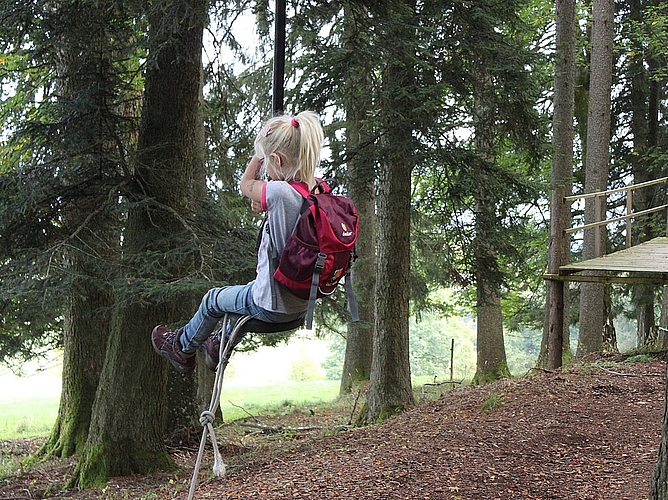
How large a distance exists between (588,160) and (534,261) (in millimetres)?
5001

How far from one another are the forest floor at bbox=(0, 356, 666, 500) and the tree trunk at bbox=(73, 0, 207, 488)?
1.00 feet

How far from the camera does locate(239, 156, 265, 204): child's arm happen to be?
3.20m

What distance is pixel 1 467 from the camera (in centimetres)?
1010

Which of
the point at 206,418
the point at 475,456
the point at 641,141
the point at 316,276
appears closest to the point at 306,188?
the point at 316,276

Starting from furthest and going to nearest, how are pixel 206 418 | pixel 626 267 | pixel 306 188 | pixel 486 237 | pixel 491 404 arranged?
pixel 486 237
pixel 626 267
pixel 491 404
pixel 206 418
pixel 306 188

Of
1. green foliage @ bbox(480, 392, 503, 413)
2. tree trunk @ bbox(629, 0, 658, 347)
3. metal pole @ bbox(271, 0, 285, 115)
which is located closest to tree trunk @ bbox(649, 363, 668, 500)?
metal pole @ bbox(271, 0, 285, 115)

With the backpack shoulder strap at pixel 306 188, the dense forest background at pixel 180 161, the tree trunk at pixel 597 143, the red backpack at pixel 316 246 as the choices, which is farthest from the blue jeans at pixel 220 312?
the tree trunk at pixel 597 143

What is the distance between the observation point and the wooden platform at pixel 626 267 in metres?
9.06

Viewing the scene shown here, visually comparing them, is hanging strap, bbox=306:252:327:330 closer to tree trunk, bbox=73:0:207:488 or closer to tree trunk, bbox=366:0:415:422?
tree trunk, bbox=73:0:207:488

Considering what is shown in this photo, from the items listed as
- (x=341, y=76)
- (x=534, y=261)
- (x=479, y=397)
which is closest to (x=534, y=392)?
(x=479, y=397)

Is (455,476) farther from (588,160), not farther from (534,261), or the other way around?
(534,261)

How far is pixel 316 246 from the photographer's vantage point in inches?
122

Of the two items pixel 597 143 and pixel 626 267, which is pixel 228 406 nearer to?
pixel 597 143

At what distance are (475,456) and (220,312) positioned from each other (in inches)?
146
